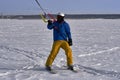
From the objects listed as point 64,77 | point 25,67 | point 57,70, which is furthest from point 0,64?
point 64,77

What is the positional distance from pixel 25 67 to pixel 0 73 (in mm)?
956

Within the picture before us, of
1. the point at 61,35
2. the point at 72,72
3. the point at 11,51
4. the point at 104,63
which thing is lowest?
the point at 11,51

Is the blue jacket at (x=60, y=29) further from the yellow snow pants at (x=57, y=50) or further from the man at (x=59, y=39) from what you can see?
the yellow snow pants at (x=57, y=50)

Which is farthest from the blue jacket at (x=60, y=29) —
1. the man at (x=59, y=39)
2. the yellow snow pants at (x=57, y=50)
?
the yellow snow pants at (x=57, y=50)

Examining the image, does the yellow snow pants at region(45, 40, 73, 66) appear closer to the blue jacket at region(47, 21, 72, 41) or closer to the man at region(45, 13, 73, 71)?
the man at region(45, 13, 73, 71)

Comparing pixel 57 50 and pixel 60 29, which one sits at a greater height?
pixel 60 29

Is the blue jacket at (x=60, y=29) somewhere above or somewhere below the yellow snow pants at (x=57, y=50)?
above

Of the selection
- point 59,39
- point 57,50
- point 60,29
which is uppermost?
point 60,29

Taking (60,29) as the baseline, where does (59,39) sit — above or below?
below

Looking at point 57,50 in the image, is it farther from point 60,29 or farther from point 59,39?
point 60,29

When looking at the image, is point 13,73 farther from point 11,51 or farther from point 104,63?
point 11,51

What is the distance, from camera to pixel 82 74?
764cm

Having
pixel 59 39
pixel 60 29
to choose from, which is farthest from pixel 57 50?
pixel 60 29

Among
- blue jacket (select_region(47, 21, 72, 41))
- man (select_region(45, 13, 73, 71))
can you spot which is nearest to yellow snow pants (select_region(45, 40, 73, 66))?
man (select_region(45, 13, 73, 71))
